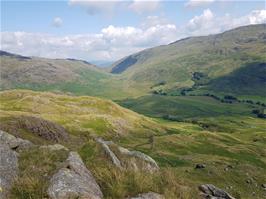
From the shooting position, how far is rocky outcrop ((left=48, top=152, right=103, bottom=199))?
51.4ft

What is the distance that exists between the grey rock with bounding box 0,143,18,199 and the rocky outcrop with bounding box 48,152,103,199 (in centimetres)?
191

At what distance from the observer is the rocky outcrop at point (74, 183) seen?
15.7 metres

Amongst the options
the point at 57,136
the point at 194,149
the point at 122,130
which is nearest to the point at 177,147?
the point at 194,149

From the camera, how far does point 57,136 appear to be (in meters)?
82.9

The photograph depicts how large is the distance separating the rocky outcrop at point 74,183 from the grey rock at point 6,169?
1.91 metres

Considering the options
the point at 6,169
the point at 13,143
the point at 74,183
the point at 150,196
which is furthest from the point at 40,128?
the point at 150,196

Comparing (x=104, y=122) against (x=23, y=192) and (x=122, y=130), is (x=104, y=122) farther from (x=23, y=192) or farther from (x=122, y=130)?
(x=23, y=192)

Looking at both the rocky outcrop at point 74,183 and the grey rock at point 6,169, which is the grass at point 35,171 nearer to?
the grey rock at point 6,169

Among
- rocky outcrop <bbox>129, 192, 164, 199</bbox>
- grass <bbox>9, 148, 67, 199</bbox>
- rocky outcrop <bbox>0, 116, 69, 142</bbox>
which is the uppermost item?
grass <bbox>9, 148, 67, 199</bbox>

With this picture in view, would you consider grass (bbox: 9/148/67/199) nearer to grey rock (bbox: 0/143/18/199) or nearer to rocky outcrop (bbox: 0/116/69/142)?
grey rock (bbox: 0/143/18/199)

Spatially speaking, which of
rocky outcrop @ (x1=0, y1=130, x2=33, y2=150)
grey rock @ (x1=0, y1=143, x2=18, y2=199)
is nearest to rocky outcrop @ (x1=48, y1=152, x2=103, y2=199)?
grey rock @ (x1=0, y1=143, x2=18, y2=199)

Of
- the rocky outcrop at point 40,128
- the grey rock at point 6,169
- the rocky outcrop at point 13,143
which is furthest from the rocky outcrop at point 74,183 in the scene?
the rocky outcrop at point 40,128

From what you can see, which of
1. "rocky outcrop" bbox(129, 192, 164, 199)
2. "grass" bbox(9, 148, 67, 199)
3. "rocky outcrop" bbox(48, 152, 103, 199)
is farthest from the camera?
"rocky outcrop" bbox(129, 192, 164, 199)

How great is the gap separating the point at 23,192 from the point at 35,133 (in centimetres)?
5862
